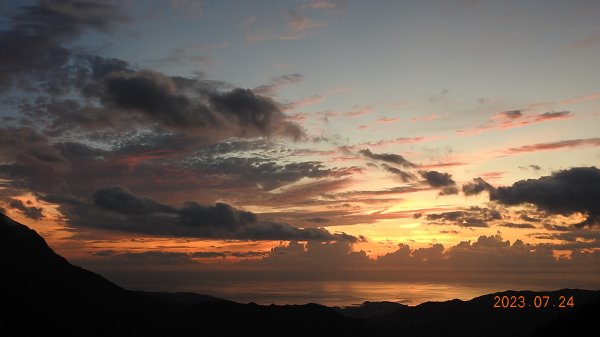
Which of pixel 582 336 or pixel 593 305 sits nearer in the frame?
pixel 582 336

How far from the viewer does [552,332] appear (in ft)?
419

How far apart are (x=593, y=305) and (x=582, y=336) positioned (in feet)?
68.1

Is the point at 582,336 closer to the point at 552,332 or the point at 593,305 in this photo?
Result: the point at 552,332

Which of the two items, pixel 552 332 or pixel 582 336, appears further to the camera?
pixel 552 332

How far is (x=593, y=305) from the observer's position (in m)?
132

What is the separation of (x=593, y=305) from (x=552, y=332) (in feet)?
53.4

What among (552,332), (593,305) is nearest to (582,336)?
(552,332)

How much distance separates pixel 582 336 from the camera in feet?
381

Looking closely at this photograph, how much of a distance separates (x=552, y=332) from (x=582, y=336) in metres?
11.9
